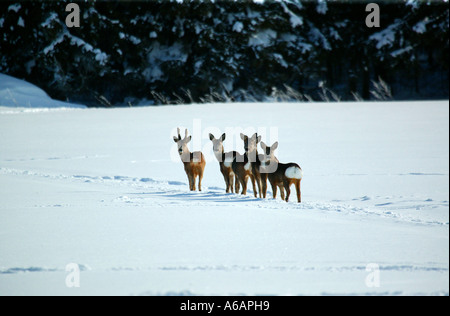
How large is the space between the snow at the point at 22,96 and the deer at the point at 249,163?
19493 millimetres

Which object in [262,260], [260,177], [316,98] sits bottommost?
[262,260]

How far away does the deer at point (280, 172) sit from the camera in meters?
8.37

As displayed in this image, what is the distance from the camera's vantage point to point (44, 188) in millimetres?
9516

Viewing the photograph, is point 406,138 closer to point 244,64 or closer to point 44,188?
point 44,188

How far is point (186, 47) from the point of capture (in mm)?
33719

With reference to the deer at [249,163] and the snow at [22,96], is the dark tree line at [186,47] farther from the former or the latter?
the deer at [249,163]

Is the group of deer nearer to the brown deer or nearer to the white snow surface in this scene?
the brown deer

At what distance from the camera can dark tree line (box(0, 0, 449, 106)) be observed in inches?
1244

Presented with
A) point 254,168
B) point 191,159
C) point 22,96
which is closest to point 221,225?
point 254,168

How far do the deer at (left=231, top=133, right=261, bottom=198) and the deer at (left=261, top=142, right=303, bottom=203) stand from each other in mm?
Answer: 211

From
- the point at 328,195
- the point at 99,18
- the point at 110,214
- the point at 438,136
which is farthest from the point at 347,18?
the point at 110,214

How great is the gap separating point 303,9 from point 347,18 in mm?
3661

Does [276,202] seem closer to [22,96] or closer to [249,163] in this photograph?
[249,163]

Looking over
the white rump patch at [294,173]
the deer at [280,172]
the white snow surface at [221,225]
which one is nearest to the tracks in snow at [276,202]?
the white snow surface at [221,225]
